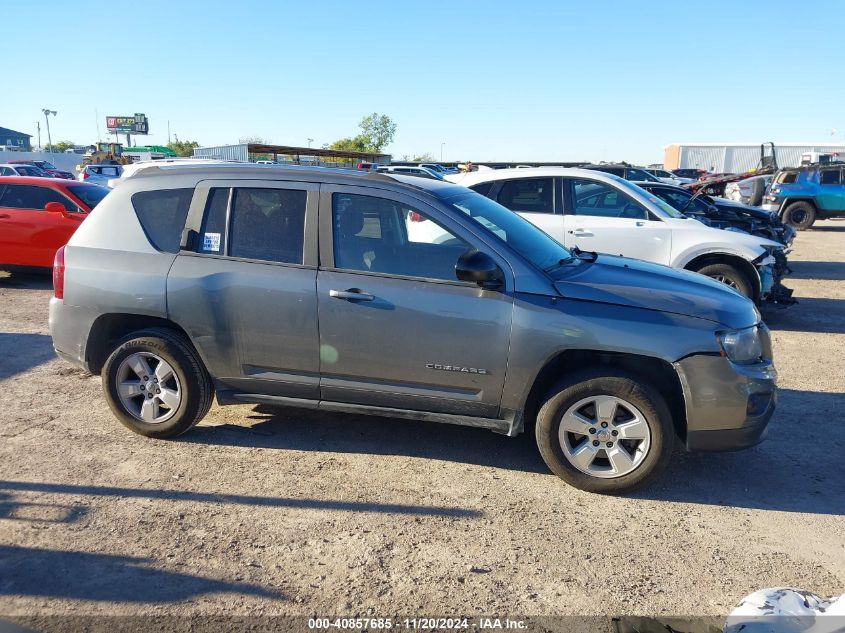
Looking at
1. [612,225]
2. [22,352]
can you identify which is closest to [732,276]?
[612,225]

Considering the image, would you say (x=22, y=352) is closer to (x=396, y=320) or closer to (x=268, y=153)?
(x=396, y=320)

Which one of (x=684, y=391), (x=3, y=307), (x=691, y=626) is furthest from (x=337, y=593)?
(x=3, y=307)

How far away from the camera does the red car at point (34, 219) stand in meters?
10.1

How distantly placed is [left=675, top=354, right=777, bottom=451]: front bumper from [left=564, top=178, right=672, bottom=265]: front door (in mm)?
4661

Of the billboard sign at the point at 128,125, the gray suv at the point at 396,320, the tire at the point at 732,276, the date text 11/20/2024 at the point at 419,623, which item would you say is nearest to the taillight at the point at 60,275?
the gray suv at the point at 396,320

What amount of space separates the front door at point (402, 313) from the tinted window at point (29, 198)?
7.85m

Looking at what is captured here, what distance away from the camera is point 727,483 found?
13.9 ft

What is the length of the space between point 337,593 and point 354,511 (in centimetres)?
75

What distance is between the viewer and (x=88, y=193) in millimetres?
10820

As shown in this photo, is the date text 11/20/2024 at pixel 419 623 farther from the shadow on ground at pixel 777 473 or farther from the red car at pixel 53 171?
the red car at pixel 53 171

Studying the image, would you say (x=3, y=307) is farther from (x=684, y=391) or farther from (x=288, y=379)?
(x=684, y=391)

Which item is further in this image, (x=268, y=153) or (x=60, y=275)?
(x=268, y=153)

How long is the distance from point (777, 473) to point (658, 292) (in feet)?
4.82

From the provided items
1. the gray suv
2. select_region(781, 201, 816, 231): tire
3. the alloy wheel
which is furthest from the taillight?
select_region(781, 201, 816, 231): tire
